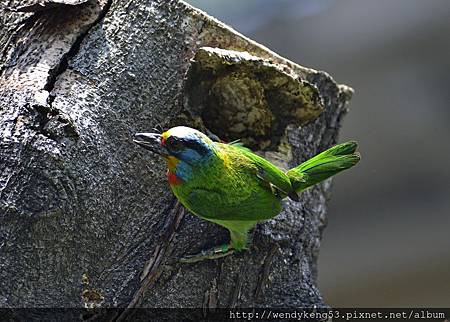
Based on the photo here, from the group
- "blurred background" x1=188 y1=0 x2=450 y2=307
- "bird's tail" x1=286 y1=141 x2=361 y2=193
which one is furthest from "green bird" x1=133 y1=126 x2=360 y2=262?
"blurred background" x1=188 y1=0 x2=450 y2=307

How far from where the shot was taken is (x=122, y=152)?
1.11 meters

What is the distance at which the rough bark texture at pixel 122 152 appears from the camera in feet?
3.28

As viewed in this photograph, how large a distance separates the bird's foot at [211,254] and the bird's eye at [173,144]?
0.21 m

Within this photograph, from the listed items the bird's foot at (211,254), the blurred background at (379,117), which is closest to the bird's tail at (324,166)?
the bird's foot at (211,254)

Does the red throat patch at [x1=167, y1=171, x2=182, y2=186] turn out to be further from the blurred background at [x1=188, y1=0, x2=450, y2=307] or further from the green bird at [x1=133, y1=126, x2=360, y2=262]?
the blurred background at [x1=188, y1=0, x2=450, y2=307]

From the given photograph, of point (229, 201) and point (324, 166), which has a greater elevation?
point (324, 166)

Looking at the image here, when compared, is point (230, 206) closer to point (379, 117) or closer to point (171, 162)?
point (171, 162)

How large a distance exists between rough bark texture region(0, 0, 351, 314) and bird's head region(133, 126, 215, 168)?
0.32 ft

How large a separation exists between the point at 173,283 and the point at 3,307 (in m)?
0.29

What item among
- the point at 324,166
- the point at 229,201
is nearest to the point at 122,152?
the point at 229,201

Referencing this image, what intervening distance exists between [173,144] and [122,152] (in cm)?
12

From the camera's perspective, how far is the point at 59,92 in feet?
3.47

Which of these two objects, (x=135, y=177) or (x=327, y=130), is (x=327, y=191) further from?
(x=135, y=177)

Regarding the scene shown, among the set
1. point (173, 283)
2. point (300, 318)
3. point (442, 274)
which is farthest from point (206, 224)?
point (442, 274)
